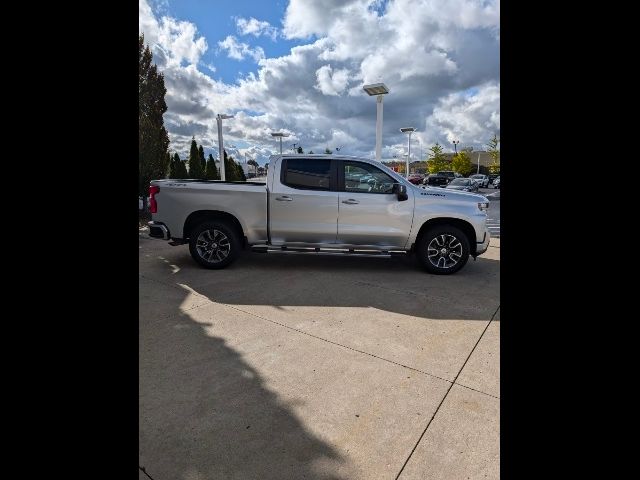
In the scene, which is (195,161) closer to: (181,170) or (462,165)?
(181,170)

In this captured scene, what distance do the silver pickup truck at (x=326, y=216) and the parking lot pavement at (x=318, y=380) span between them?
0.77 meters

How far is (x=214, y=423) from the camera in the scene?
239cm

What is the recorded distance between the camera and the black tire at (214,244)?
19.4 feet

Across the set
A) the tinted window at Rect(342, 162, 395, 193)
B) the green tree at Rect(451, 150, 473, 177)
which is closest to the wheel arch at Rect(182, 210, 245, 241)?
the tinted window at Rect(342, 162, 395, 193)

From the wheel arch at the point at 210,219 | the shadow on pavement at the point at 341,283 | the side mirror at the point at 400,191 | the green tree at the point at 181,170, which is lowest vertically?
the shadow on pavement at the point at 341,283

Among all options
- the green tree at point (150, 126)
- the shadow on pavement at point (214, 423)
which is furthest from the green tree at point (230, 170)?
the shadow on pavement at point (214, 423)

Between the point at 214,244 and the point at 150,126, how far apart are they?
7.82m

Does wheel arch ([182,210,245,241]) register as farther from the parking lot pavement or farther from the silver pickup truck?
the parking lot pavement

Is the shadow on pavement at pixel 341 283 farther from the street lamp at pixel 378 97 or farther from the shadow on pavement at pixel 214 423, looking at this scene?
the street lamp at pixel 378 97

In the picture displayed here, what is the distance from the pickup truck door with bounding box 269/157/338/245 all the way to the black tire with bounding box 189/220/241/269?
2.17 feet

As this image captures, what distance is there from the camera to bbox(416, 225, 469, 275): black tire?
19.1ft

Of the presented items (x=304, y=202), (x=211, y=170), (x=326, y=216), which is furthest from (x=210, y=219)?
(x=211, y=170)
